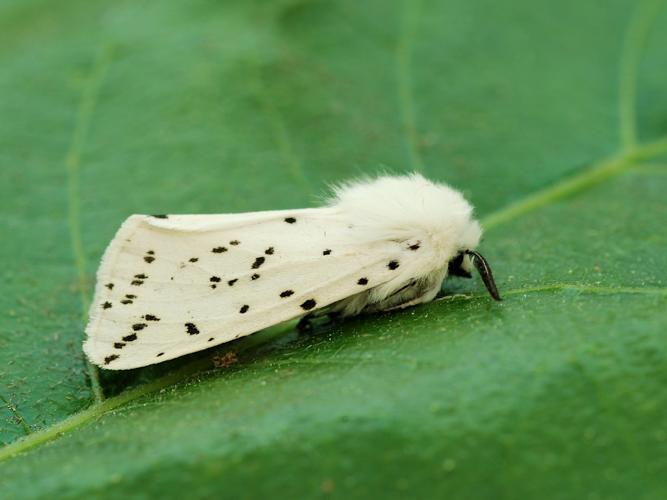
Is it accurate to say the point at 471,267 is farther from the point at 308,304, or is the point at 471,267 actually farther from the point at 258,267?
the point at 258,267

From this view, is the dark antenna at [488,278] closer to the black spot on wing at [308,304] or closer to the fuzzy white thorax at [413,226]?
the fuzzy white thorax at [413,226]

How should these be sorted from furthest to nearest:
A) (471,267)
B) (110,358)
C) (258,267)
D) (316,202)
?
(316,202) → (471,267) → (258,267) → (110,358)

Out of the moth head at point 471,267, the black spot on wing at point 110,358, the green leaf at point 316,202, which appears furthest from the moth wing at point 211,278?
the moth head at point 471,267

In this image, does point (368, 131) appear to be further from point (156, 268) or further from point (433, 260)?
point (156, 268)

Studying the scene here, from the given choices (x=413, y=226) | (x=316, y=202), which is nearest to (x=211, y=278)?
(x=413, y=226)

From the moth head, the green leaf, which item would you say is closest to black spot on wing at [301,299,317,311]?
the green leaf

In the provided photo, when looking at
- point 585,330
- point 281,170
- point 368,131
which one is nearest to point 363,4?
A: point 368,131
